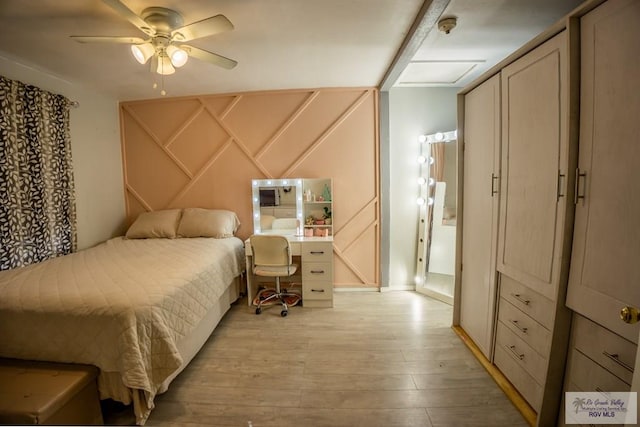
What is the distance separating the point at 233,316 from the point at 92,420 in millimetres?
1296

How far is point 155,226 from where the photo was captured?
119 inches

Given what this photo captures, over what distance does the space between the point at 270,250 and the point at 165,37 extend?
1.83m

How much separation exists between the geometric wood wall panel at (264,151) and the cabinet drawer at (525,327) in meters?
1.57

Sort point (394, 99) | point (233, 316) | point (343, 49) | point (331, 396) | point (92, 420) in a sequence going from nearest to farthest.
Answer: point (92, 420), point (331, 396), point (343, 49), point (233, 316), point (394, 99)

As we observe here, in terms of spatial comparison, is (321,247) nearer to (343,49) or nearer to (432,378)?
(432,378)

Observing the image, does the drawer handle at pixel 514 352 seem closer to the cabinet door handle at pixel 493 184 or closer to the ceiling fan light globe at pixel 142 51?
the cabinet door handle at pixel 493 184

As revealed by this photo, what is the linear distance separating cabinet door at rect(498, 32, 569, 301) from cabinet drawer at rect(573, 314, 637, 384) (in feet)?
0.53

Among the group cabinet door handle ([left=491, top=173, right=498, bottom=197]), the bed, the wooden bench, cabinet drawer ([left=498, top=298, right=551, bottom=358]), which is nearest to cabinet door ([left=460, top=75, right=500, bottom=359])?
cabinet door handle ([left=491, top=173, right=498, bottom=197])

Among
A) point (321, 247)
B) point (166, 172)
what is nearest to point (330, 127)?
point (321, 247)

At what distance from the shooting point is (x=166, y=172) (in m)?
3.31

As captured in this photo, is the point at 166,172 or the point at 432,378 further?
the point at 166,172

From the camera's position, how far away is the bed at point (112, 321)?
1.40 metres

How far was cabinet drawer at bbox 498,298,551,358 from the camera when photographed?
1.41 meters

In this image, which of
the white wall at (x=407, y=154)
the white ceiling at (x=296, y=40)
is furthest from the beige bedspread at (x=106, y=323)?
the white wall at (x=407, y=154)
